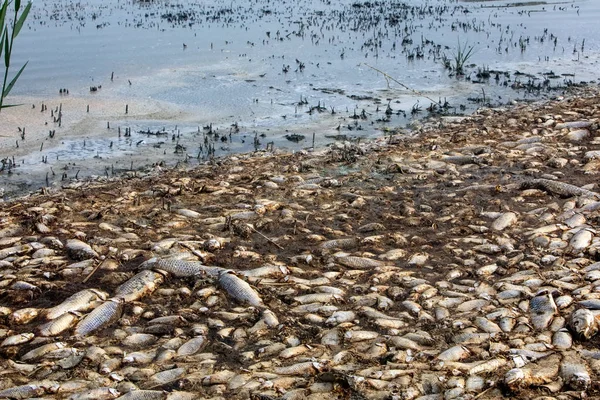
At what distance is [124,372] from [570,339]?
111 inches

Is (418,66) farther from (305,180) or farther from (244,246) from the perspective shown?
(244,246)

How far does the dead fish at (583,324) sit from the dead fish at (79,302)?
3298mm

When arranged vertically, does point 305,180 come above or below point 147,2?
below

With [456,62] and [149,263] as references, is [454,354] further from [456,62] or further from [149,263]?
[456,62]

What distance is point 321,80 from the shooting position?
568 inches

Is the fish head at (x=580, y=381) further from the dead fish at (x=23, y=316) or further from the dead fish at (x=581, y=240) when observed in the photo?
the dead fish at (x=23, y=316)

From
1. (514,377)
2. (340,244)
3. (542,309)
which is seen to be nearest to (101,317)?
(340,244)

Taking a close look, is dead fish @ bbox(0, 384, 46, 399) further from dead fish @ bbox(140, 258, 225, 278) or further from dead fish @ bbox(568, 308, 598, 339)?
dead fish @ bbox(568, 308, 598, 339)

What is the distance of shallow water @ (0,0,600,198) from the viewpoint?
10766 mm

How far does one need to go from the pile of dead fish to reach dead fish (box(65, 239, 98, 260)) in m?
0.02

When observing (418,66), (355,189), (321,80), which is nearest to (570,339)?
(355,189)

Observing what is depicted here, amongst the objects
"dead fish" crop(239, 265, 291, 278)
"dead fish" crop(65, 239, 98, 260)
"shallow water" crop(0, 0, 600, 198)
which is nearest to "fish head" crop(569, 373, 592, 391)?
"dead fish" crop(239, 265, 291, 278)

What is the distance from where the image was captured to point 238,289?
204 inches

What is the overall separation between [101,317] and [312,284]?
1.61 m
